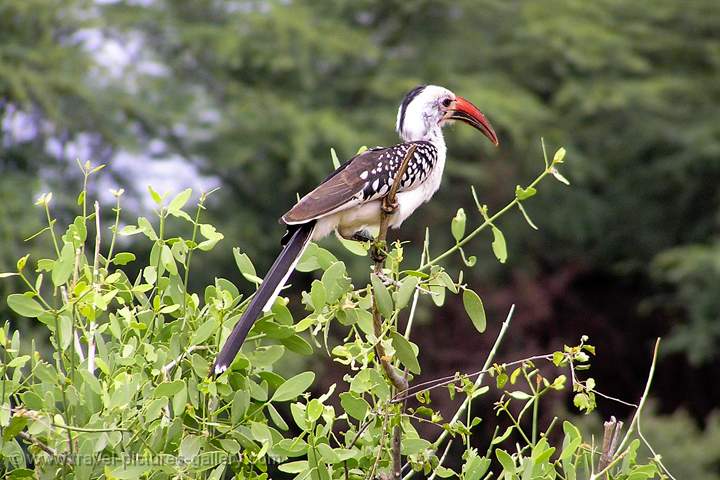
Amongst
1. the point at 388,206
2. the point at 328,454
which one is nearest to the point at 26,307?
the point at 328,454

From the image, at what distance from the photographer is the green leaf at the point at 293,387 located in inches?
Answer: 82.2

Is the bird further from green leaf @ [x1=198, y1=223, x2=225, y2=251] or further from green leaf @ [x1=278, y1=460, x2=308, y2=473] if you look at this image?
green leaf @ [x1=278, y1=460, x2=308, y2=473]

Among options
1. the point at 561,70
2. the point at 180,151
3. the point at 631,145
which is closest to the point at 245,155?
the point at 180,151

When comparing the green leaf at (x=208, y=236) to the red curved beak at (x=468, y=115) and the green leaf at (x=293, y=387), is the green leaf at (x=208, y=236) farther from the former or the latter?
the red curved beak at (x=468, y=115)

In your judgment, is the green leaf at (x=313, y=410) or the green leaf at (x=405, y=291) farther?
the green leaf at (x=405, y=291)

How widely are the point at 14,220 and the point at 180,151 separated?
10.7 ft

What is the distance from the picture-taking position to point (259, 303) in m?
2.20

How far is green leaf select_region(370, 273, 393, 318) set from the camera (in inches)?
83.0

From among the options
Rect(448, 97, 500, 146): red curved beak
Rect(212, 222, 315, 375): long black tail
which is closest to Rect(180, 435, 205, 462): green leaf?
Rect(212, 222, 315, 375): long black tail

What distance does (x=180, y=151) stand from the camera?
12.5m

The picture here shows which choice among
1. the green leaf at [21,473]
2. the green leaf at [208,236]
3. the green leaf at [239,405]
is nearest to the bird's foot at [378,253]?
the green leaf at [208,236]

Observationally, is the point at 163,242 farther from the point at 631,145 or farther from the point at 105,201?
the point at 631,145

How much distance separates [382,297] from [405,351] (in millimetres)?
119

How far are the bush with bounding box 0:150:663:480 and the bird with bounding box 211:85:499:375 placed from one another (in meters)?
0.30
